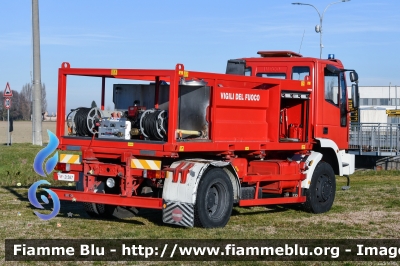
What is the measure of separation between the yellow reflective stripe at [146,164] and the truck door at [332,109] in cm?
442

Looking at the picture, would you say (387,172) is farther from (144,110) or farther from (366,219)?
(144,110)

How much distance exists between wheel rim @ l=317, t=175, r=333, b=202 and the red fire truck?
0.02 metres

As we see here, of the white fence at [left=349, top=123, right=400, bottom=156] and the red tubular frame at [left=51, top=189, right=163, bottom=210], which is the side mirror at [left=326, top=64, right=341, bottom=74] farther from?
the white fence at [left=349, top=123, right=400, bottom=156]

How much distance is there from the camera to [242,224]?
12.7 m

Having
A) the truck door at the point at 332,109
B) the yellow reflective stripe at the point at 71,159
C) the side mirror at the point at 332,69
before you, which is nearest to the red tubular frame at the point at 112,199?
the yellow reflective stripe at the point at 71,159

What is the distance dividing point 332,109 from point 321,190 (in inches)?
Answer: 67.1

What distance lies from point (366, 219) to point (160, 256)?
536 centimetres

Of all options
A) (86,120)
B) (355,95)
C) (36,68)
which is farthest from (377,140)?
(86,120)

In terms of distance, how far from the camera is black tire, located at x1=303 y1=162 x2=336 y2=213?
47.5 ft

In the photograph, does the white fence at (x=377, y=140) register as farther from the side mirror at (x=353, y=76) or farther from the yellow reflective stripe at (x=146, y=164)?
the yellow reflective stripe at (x=146, y=164)

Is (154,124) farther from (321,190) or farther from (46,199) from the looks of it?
(321,190)

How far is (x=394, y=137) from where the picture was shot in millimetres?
29641

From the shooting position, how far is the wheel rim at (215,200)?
11992mm

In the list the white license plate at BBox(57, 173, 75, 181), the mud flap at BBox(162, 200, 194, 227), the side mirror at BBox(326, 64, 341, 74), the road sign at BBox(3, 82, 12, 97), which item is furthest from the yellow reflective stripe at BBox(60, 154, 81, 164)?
the road sign at BBox(3, 82, 12, 97)
